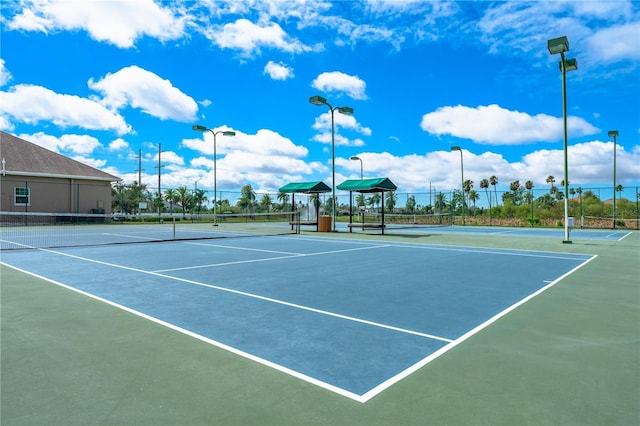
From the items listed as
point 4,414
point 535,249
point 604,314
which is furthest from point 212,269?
point 535,249

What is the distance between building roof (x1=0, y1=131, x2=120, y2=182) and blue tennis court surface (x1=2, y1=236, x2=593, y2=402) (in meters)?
27.7

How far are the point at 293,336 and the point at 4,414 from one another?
7.99ft

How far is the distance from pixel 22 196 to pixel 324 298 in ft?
121

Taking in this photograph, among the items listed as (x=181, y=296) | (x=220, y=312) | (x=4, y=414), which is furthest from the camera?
(x=181, y=296)

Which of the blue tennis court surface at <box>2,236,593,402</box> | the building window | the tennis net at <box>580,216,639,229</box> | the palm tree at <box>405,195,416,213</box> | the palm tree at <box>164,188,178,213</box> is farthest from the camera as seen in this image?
the palm tree at <box>164,188,178,213</box>

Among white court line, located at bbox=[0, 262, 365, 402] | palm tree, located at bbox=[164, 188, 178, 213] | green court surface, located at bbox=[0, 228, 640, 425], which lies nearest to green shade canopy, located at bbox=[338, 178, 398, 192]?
green court surface, located at bbox=[0, 228, 640, 425]

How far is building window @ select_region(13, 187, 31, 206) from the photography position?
107 ft

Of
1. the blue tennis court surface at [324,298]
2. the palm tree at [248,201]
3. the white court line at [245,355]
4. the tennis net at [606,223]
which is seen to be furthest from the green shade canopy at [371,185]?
the palm tree at [248,201]

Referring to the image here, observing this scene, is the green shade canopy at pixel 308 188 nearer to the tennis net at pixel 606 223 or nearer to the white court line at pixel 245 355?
the white court line at pixel 245 355

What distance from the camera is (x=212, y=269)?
9070 mm

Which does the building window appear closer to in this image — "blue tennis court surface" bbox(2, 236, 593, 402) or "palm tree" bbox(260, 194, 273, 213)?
"palm tree" bbox(260, 194, 273, 213)

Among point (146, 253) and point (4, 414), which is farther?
point (146, 253)

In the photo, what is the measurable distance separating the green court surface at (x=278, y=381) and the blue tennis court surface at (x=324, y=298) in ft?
0.85

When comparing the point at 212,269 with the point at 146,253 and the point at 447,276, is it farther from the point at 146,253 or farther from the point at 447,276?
the point at 447,276
